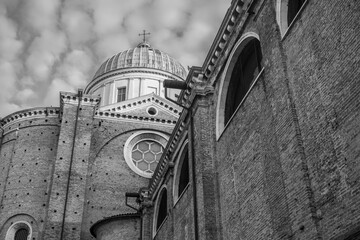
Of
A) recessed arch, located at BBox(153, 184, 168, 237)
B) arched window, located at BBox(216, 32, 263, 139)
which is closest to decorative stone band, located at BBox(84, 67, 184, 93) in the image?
recessed arch, located at BBox(153, 184, 168, 237)

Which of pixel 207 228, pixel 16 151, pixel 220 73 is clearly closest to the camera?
pixel 207 228

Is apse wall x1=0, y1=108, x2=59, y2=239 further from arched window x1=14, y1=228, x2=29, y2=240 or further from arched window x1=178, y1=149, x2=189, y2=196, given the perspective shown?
arched window x1=178, y1=149, x2=189, y2=196

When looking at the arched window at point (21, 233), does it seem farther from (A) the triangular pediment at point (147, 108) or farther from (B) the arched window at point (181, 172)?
(B) the arched window at point (181, 172)

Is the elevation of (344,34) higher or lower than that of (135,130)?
lower

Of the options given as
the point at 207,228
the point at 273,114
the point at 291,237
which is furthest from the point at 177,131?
the point at 291,237

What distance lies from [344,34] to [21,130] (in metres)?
19.3

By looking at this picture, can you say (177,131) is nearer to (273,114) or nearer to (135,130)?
(273,114)

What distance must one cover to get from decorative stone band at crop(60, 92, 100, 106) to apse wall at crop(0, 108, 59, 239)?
1406 millimetres

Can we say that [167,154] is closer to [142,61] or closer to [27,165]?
[27,165]

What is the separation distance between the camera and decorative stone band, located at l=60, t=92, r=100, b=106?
21781mm

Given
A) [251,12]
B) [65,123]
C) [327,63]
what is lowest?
[327,63]

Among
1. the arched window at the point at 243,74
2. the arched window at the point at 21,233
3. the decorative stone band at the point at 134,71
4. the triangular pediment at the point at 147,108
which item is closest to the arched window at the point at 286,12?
the arched window at the point at 243,74

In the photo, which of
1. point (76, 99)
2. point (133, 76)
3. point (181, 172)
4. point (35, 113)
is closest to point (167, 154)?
point (181, 172)

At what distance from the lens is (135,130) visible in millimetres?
23188
